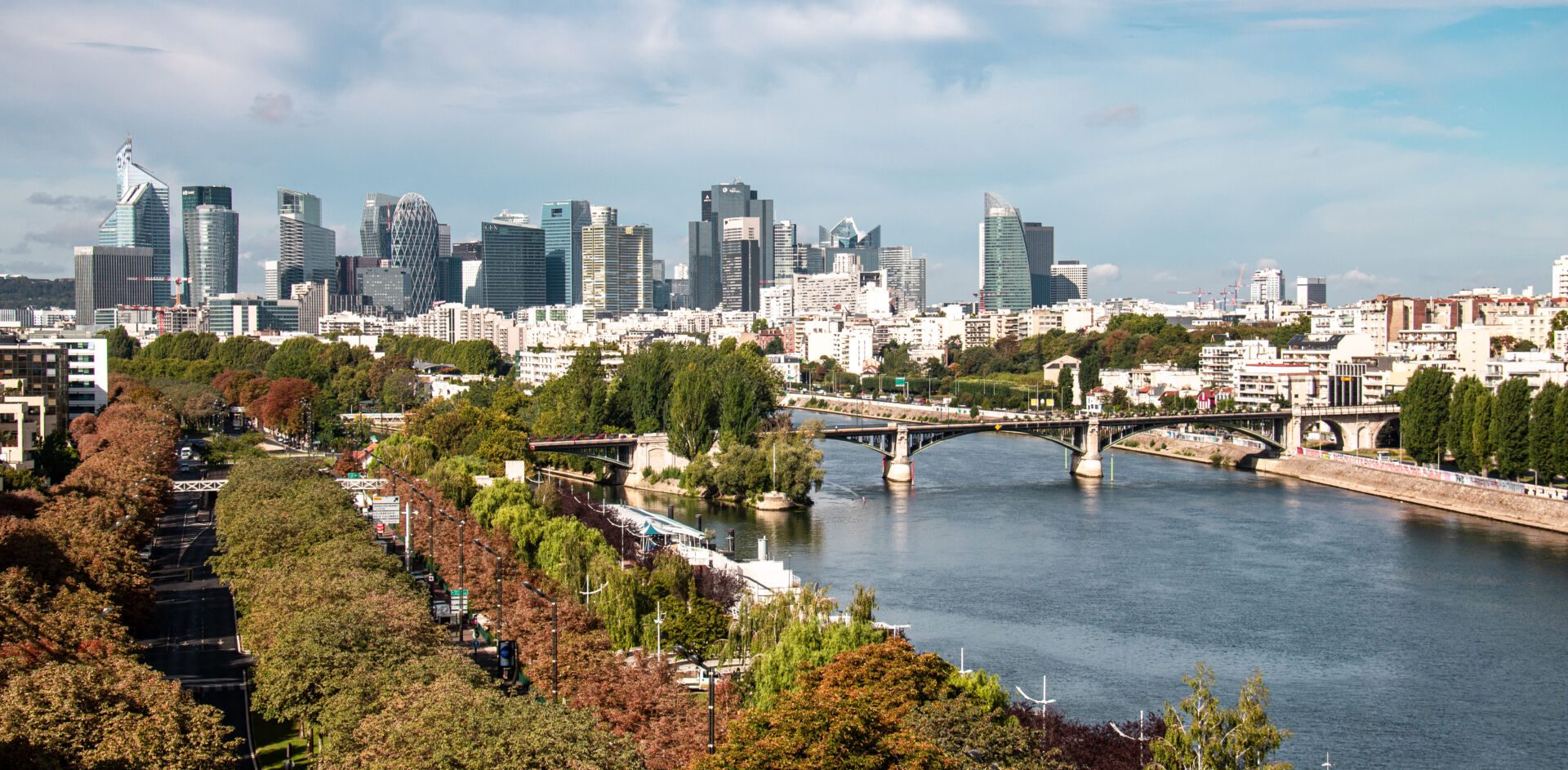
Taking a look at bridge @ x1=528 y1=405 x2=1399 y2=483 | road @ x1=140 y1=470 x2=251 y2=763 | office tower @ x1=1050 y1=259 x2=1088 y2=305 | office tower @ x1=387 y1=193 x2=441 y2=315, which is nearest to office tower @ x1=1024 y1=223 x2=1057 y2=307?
office tower @ x1=1050 y1=259 x2=1088 y2=305

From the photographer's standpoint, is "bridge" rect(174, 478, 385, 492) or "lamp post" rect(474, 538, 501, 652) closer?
"lamp post" rect(474, 538, 501, 652)

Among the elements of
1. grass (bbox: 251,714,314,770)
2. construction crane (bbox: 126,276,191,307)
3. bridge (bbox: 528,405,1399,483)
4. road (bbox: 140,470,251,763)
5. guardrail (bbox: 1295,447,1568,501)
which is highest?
construction crane (bbox: 126,276,191,307)

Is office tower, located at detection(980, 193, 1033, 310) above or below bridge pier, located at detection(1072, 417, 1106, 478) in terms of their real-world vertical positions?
above

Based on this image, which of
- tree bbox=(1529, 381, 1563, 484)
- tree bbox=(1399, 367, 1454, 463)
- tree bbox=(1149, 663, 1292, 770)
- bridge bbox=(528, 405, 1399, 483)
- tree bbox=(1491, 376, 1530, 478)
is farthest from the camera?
tree bbox=(1399, 367, 1454, 463)

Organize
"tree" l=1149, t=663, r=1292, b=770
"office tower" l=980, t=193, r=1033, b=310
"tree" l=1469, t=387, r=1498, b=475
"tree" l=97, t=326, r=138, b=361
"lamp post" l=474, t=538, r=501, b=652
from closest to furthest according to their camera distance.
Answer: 1. "tree" l=1149, t=663, r=1292, b=770
2. "lamp post" l=474, t=538, r=501, b=652
3. "tree" l=1469, t=387, r=1498, b=475
4. "tree" l=97, t=326, r=138, b=361
5. "office tower" l=980, t=193, r=1033, b=310

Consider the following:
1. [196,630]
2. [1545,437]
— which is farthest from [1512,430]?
[196,630]

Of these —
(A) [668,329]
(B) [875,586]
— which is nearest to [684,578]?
(B) [875,586]

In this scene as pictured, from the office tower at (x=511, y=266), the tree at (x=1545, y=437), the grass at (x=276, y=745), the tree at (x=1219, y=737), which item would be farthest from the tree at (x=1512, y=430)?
the office tower at (x=511, y=266)

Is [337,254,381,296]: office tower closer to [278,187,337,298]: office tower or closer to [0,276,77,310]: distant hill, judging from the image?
[278,187,337,298]: office tower
